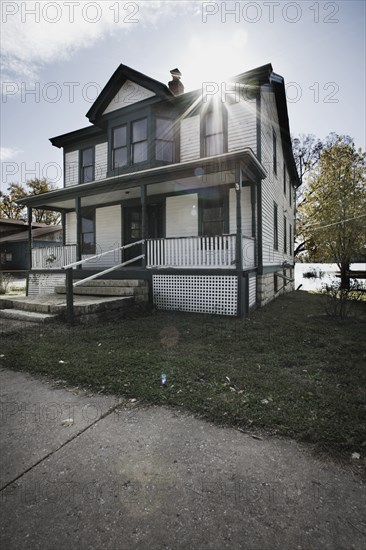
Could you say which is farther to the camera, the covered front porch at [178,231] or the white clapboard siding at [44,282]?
the white clapboard siding at [44,282]

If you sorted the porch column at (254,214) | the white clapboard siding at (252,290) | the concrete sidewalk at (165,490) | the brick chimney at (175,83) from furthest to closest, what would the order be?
the brick chimney at (175,83) < the porch column at (254,214) < the white clapboard siding at (252,290) < the concrete sidewalk at (165,490)

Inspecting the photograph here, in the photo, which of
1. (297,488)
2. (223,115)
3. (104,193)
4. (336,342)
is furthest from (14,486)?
(223,115)

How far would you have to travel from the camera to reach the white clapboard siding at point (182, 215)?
10531mm

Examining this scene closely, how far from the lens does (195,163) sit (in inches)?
321

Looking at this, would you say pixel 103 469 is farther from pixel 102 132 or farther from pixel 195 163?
pixel 102 132

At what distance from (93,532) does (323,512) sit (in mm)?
1308

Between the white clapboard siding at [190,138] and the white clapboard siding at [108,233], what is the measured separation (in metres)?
3.71

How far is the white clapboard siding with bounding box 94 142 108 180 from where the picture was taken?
498 inches

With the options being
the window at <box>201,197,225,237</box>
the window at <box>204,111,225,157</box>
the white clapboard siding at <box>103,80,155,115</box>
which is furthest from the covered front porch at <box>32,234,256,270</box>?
the white clapboard siding at <box>103,80,155,115</box>

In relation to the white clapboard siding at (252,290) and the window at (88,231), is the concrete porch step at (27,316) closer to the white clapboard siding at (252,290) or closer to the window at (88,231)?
the white clapboard siding at (252,290)

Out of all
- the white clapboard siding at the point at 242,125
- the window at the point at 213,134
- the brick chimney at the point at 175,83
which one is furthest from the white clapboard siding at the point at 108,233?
the white clapboard siding at the point at 242,125

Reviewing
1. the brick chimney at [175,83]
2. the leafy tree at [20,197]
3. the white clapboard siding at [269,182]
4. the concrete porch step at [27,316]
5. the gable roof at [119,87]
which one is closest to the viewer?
the concrete porch step at [27,316]

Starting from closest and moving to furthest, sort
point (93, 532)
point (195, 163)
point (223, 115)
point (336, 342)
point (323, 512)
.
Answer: point (93, 532), point (323, 512), point (336, 342), point (195, 163), point (223, 115)

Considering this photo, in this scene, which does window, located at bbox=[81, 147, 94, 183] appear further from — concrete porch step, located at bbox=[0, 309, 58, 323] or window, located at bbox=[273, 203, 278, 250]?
window, located at bbox=[273, 203, 278, 250]
